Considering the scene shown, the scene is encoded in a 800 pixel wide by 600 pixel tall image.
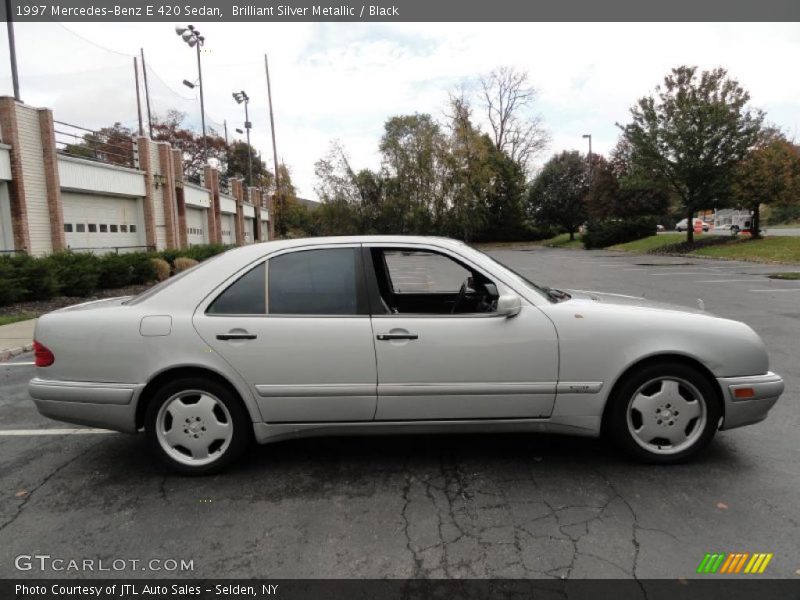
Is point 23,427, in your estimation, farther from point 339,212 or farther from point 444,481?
point 339,212

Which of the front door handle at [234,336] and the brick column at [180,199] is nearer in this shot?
the front door handle at [234,336]

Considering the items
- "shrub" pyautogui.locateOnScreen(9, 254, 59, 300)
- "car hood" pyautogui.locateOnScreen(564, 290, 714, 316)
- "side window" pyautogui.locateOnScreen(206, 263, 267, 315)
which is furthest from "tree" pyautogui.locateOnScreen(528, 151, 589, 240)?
"side window" pyautogui.locateOnScreen(206, 263, 267, 315)

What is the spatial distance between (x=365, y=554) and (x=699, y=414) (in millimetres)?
2355

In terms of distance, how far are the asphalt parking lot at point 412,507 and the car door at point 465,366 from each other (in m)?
0.46

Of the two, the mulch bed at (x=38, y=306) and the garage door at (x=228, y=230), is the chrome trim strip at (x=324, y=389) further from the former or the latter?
the garage door at (x=228, y=230)

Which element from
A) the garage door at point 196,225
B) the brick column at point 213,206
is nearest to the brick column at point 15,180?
the garage door at point 196,225

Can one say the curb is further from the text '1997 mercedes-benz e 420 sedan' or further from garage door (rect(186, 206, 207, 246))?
garage door (rect(186, 206, 207, 246))

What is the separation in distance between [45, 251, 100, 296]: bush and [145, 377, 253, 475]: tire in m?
11.7

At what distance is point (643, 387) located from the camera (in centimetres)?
352

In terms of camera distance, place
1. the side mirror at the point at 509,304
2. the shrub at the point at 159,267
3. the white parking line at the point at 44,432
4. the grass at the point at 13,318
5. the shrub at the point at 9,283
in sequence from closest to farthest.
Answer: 1. the side mirror at the point at 509,304
2. the white parking line at the point at 44,432
3. the grass at the point at 13,318
4. the shrub at the point at 9,283
5. the shrub at the point at 159,267

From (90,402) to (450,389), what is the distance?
91.7 inches

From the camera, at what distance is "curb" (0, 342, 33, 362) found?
7.63 metres

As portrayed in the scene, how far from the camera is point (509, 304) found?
3393 millimetres

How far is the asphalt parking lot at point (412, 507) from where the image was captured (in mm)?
2643
